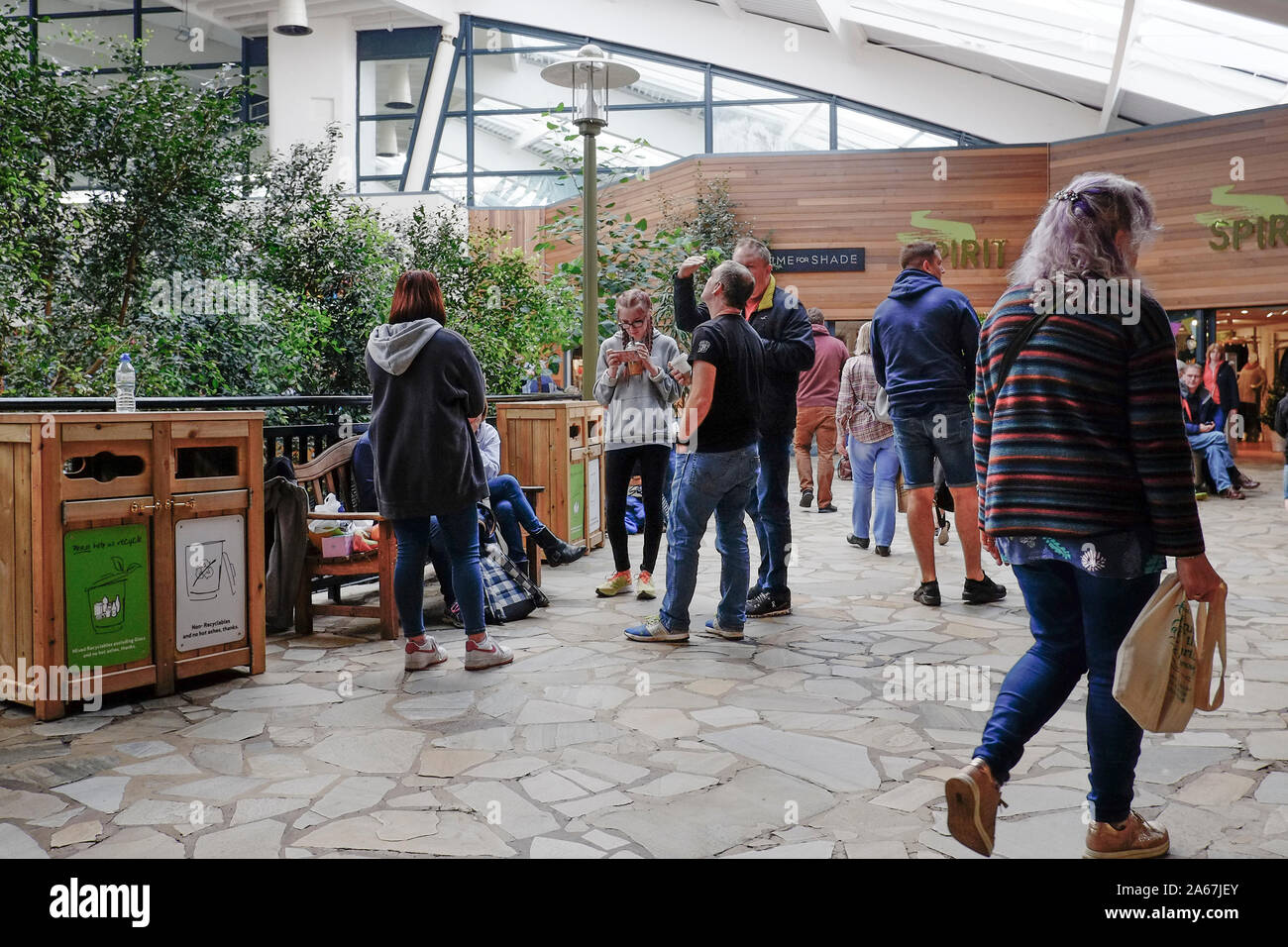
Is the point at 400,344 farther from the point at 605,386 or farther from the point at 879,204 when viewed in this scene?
the point at 879,204

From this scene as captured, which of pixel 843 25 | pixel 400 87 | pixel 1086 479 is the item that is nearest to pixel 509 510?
pixel 1086 479

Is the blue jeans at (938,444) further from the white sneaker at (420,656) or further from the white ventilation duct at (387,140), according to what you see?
the white ventilation duct at (387,140)

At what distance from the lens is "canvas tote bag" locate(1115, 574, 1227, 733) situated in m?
2.37

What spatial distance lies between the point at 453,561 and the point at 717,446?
1.29 metres

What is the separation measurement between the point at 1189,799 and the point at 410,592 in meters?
3.04

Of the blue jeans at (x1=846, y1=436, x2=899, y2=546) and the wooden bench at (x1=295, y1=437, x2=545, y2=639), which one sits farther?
the blue jeans at (x1=846, y1=436, x2=899, y2=546)

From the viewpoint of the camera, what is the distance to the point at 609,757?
3.45 metres

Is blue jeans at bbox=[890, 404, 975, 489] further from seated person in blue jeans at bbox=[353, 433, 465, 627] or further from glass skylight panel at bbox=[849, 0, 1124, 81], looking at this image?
glass skylight panel at bbox=[849, 0, 1124, 81]

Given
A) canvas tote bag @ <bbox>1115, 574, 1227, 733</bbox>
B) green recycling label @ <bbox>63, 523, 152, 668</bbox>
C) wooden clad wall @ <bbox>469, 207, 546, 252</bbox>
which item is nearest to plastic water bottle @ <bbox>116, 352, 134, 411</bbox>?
green recycling label @ <bbox>63, 523, 152, 668</bbox>

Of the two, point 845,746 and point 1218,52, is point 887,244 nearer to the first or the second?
point 1218,52

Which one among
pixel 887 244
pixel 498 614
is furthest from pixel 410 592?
pixel 887 244

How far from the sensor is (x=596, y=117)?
8.20m

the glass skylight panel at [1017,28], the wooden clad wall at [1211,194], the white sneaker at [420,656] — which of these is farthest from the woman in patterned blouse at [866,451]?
the glass skylight panel at [1017,28]

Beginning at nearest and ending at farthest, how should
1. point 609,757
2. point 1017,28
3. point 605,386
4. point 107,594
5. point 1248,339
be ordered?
1. point 609,757
2. point 107,594
3. point 605,386
4. point 1017,28
5. point 1248,339
